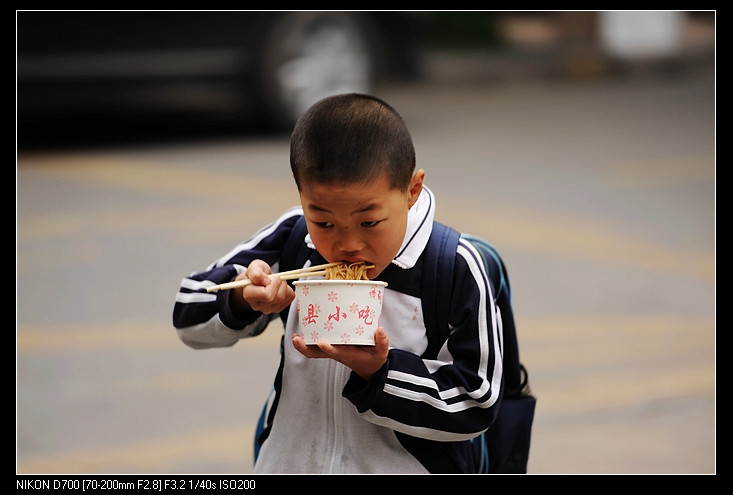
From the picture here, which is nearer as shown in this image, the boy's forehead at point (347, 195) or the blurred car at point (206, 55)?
the boy's forehead at point (347, 195)

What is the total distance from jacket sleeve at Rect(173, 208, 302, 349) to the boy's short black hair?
0.33 m

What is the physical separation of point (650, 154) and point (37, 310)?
18.5ft

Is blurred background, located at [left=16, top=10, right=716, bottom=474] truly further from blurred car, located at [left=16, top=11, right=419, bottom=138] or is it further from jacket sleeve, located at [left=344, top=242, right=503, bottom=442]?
jacket sleeve, located at [left=344, top=242, right=503, bottom=442]

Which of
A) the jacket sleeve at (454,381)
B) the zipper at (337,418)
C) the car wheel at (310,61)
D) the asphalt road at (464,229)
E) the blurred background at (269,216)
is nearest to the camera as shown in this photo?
the jacket sleeve at (454,381)

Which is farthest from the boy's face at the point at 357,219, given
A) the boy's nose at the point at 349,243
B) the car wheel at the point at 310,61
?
the car wheel at the point at 310,61

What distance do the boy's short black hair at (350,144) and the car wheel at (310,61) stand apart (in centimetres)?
671

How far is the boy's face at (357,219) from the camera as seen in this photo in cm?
207

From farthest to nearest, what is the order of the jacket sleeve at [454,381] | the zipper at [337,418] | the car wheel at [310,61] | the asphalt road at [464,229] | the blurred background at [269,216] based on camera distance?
the car wheel at [310,61] < the blurred background at [269,216] < the asphalt road at [464,229] < the zipper at [337,418] < the jacket sleeve at [454,381]

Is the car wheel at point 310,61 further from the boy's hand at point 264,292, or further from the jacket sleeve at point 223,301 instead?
the boy's hand at point 264,292

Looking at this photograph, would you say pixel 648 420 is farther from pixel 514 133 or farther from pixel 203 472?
pixel 514 133

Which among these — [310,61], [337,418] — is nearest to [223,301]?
[337,418]

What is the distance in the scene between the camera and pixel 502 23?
15992 mm

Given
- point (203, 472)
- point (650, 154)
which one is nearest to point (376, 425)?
point (203, 472)

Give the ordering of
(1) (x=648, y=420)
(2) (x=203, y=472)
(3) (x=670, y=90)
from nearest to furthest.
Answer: (2) (x=203, y=472), (1) (x=648, y=420), (3) (x=670, y=90)
